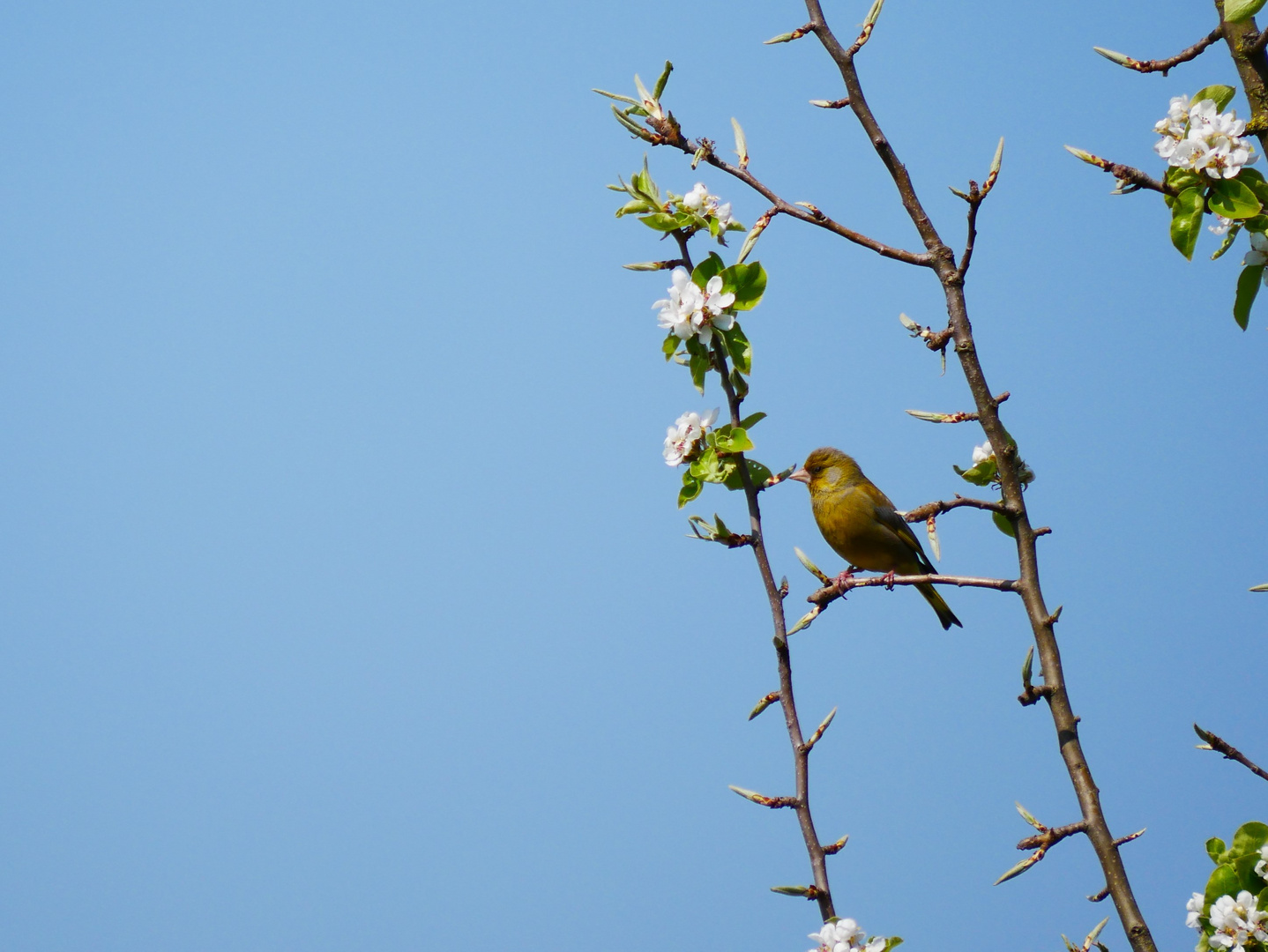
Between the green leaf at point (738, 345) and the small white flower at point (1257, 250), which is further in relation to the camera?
the green leaf at point (738, 345)

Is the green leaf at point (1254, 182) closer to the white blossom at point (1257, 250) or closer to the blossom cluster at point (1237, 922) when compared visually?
the white blossom at point (1257, 250)

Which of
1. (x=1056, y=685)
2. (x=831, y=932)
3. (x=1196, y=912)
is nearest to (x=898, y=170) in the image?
(x=1056, y=685)

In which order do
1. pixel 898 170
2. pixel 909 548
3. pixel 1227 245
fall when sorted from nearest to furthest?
pixel 898 170 → pixel 1227 245 → pixel 909 548

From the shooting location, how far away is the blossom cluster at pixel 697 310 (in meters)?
1.95

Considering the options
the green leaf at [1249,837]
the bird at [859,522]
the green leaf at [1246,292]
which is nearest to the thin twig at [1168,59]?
the green leaf at [1246,292]

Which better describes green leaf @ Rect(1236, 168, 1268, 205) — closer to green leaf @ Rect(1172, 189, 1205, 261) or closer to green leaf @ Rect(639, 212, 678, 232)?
green leaf @ Rect(1172, 189, 1205, 261)

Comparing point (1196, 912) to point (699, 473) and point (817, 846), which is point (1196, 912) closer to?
point (817, 846)

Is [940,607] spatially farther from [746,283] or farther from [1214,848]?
[746,283]

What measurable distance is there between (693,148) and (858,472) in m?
2.59

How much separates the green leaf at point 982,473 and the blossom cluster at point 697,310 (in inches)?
24.3

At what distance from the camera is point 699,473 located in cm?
199

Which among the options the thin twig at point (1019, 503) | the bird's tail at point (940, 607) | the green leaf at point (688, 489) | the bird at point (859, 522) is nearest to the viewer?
the thin twig at point (1019, 503)

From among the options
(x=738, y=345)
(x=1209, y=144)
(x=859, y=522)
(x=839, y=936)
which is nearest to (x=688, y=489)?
(x=738, y=345)

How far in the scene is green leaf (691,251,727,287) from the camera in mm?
2016
